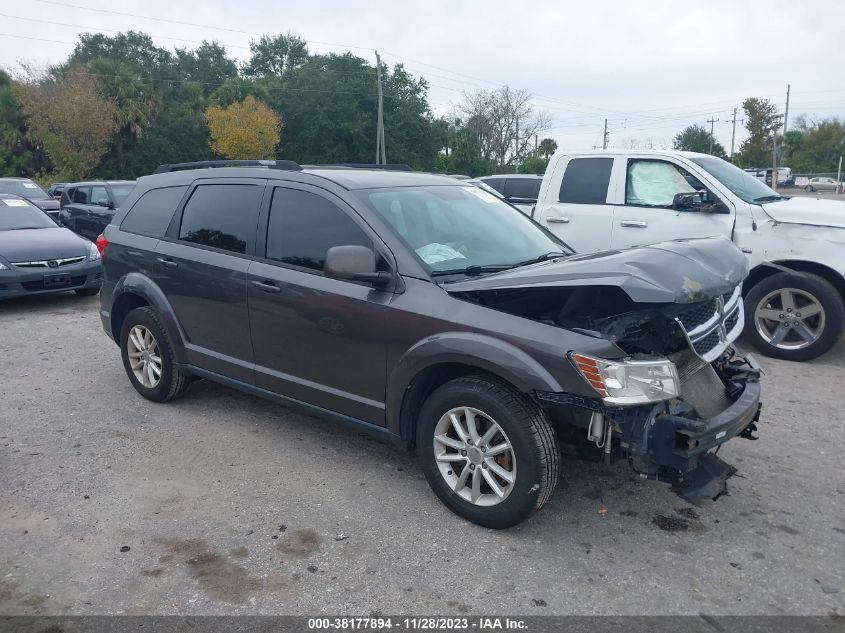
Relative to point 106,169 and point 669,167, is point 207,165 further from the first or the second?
point 106,169

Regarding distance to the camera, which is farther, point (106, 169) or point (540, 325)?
point (106, 169)

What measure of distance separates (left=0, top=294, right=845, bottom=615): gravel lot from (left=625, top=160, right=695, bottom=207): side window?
2734mm

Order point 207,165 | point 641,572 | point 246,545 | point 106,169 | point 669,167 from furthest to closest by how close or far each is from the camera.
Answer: point 106,169, point 669,167, point 207,165, point 246,545, point 641,572

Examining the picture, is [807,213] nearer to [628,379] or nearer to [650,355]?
[650,355]

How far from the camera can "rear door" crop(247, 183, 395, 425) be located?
3953 mm

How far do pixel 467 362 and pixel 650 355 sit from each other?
0.89m

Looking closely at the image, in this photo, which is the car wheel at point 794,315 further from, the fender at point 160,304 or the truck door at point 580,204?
the fender at point 160,304

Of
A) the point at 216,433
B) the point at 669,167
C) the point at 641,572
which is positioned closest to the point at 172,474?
the point at 216,433

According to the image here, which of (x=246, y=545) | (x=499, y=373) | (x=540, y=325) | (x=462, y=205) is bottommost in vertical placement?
(x=246, y=545)

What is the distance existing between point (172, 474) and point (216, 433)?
2.17ft

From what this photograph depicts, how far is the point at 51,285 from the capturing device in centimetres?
926

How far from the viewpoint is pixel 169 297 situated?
203 inches

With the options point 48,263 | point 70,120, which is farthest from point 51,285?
point 70,120

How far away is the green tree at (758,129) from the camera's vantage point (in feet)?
186
